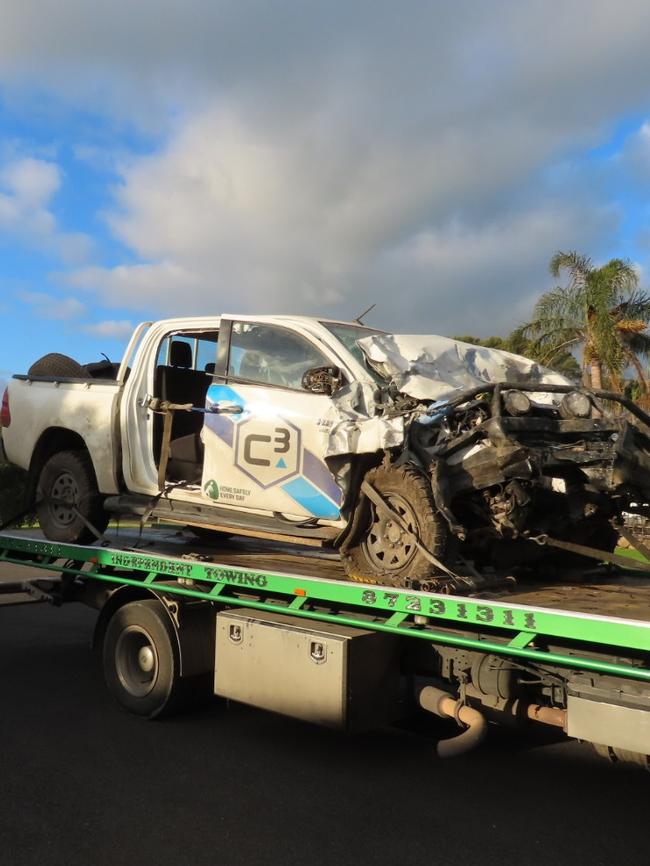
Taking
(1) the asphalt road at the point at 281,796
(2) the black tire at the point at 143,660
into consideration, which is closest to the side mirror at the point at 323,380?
(2) the black tire at the point at 143,660

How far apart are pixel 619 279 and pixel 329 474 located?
19152 mm

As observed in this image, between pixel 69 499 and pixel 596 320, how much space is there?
18.3 metres

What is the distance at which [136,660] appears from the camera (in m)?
5.98

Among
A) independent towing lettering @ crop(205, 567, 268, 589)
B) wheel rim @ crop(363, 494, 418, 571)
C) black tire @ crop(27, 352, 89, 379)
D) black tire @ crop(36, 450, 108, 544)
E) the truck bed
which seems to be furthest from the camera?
black tire @ crop(27, 352, 89, 379)

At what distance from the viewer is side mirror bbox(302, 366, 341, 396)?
207 inches

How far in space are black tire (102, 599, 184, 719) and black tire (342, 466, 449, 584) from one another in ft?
5.08

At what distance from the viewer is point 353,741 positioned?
5430mm

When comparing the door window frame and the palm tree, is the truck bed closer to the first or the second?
the door window frame

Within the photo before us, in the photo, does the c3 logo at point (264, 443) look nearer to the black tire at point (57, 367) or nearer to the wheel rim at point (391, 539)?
the wheel rim at point (391, 539)

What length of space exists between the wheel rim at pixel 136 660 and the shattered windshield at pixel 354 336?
2538 mm

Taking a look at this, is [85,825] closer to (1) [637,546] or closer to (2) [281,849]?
(2) [281,849]

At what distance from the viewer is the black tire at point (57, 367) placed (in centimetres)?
736


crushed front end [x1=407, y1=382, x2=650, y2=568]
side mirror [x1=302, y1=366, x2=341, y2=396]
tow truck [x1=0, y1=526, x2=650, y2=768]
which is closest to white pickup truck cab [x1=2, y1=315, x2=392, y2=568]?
side mirror [x1=302, y1=366, x2=341, y2=396]

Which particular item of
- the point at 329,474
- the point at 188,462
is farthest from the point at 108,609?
the point at 329,474
